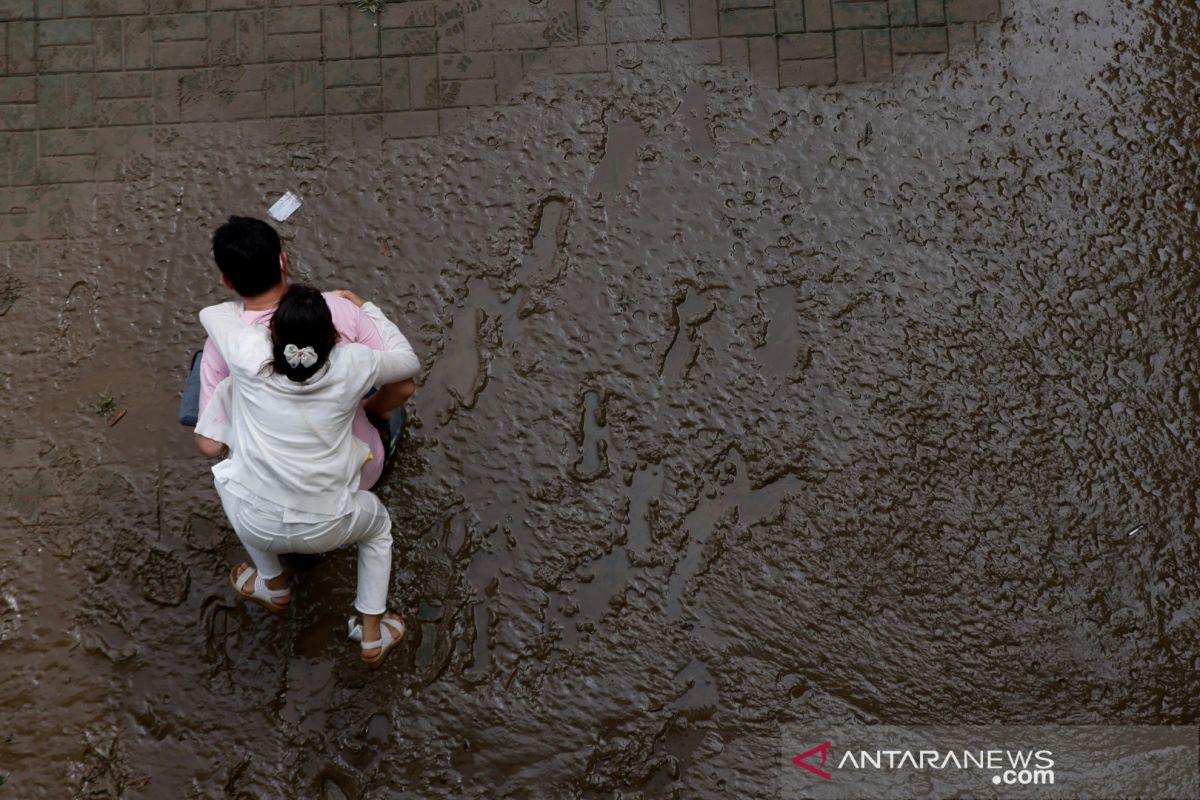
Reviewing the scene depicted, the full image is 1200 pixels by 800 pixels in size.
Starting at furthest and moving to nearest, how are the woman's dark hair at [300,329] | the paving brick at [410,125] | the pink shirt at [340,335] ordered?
the paving brick at [410,125], the pink shirt at [340,335], the woman's dark hair at [300,329]

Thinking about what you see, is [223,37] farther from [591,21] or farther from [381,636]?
[381,636]

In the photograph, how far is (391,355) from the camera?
2.85m

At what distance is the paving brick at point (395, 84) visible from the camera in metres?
4.08

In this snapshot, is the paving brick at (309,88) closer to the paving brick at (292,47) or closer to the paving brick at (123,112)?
the paving brick at (292,47)

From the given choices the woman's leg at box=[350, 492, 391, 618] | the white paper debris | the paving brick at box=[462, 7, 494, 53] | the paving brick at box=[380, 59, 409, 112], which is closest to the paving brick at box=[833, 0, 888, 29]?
the paving brick at box=[462, 7, 494, 53]

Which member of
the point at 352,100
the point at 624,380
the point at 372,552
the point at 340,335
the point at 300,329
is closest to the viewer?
the point at 300,329

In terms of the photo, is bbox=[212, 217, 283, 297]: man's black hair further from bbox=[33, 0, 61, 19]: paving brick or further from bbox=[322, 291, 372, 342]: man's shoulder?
bbox=[33, 0, 61, 19]: paving brick

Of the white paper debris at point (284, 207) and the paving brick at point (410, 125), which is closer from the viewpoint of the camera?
the white paper debris at point (284, 207)

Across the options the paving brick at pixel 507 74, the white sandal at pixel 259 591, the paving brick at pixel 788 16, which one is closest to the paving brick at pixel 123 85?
the paving brick at pixel 507 74

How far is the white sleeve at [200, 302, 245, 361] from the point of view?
8.74 ft

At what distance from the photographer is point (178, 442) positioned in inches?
146

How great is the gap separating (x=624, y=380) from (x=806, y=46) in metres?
1.57

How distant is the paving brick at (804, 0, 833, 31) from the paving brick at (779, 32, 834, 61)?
31 millimetres

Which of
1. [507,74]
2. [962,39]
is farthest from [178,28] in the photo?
[962,39]
